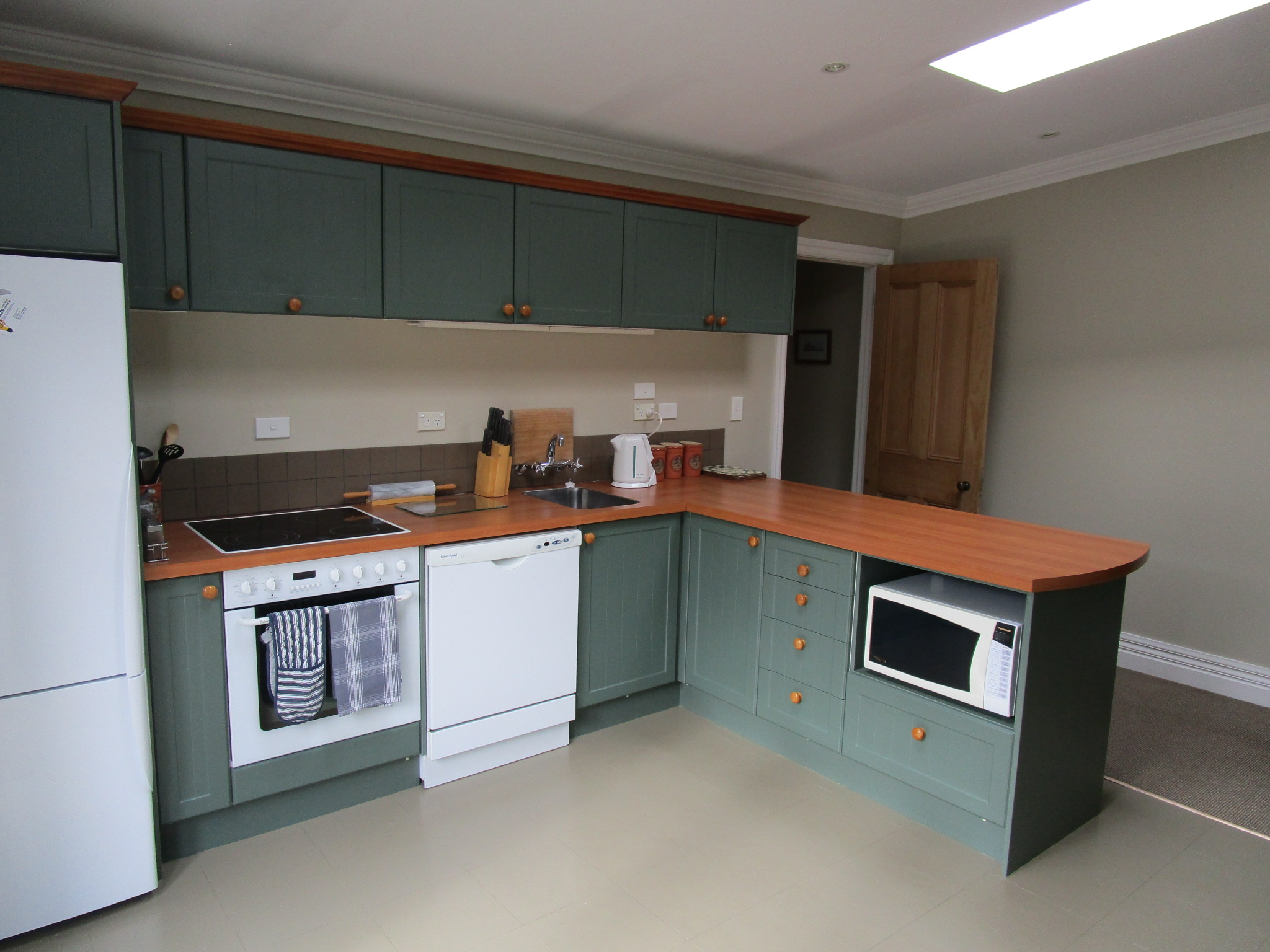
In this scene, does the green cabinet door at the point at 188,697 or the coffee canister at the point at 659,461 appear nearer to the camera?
the green cabinet door at the point at 188,697

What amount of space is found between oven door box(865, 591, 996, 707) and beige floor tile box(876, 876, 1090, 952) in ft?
1.73

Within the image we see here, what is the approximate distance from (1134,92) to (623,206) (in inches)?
76.6

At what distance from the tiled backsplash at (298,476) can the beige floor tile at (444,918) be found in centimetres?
146

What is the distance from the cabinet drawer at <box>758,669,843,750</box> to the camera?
2.80 meters

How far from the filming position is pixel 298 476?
9.80 feet

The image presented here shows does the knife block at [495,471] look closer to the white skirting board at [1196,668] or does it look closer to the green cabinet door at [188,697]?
the green cabinet door at [188,697]

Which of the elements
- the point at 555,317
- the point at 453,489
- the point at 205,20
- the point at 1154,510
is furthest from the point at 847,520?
the point at 205,20

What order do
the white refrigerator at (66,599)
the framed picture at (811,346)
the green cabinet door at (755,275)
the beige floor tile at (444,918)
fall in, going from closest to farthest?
the white refrigerator at (66,599) < the beige floor tile at (444,918) < the green cabinet door at (755,275) < the framed picture at (811,346)

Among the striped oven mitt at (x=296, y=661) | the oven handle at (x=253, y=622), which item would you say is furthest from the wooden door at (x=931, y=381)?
the oven handle at (x=253, y=622)

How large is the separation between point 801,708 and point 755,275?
1963 millimetres

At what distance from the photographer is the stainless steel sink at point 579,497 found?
11.1ft

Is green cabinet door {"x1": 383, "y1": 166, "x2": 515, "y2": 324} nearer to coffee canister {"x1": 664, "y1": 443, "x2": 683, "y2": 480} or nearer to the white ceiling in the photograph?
the white ceiling

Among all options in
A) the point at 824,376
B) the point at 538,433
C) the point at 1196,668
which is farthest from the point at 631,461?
the point at 1196,668

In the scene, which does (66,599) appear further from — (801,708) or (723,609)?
(801,708)
